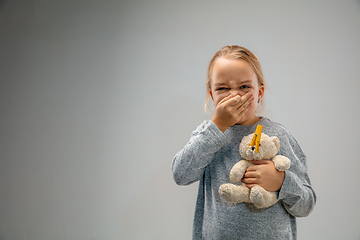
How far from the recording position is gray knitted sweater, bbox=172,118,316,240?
597 mm

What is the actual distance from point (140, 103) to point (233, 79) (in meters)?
0.74

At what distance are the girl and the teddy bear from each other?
14mm

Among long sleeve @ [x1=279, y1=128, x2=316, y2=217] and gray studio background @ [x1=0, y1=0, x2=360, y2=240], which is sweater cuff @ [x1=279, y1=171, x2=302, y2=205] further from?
gray studio background @ [x1=0, y1=0, x2=360, y2=240]

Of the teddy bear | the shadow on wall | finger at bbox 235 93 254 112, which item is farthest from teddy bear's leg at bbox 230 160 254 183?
the shadow on wall

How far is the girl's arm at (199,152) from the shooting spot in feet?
1.96

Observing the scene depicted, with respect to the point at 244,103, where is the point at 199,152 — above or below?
below

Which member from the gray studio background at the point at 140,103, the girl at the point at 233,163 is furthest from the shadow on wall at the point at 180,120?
the girl at the point at 233,163

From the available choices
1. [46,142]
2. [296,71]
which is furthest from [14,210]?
[296,71]

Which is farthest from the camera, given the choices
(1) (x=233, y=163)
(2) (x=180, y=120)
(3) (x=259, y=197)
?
(2) (x=180, y=120)

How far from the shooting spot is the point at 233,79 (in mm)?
639

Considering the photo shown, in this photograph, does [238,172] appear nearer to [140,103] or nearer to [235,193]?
[235,193]

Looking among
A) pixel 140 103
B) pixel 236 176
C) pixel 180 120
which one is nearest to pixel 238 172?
pixel 236 176

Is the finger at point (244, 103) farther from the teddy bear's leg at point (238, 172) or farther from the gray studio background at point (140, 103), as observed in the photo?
the gray studio background at point (140, 103)

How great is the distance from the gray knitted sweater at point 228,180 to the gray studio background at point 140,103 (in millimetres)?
579
